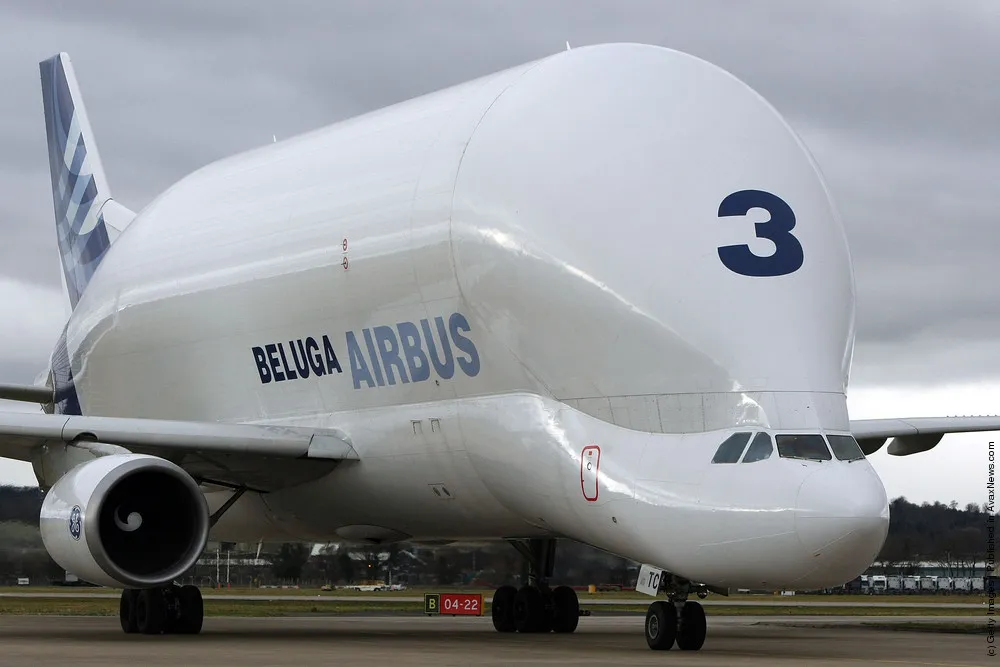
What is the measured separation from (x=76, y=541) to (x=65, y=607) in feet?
60.8

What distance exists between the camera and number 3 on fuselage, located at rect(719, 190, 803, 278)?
17203 millimetres

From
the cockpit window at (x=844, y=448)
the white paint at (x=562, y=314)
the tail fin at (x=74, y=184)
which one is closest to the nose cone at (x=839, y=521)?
the white paint at (x=562, y=314)

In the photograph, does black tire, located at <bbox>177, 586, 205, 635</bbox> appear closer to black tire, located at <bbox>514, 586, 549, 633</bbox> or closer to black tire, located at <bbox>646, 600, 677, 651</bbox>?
black tire, located at <bbox>514, 586, 549, 633</bbox>

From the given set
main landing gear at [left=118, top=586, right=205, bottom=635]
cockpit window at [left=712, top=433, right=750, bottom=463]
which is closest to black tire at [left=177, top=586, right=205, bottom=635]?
main landing gear at [left=118, top=586, right=205, bottom=635]

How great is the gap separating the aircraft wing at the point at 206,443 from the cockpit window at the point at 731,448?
6.34 m

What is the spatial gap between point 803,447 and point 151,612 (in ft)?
31.7

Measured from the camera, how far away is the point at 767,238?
688 inches

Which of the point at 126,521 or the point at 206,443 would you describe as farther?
the point at 206,443

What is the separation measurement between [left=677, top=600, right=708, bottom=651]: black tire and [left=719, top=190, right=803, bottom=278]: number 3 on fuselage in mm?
3585

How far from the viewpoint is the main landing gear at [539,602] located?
2417 centimetres

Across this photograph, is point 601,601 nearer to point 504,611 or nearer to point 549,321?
point 504,611

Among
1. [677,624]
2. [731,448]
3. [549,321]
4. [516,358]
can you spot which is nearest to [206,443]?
[516,358]

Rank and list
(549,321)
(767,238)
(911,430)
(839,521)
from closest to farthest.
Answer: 1. (839,521)
2. (767,238)
3. (549,321)
4. (911,430)

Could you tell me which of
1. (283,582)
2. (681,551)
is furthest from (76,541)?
(283,582)
